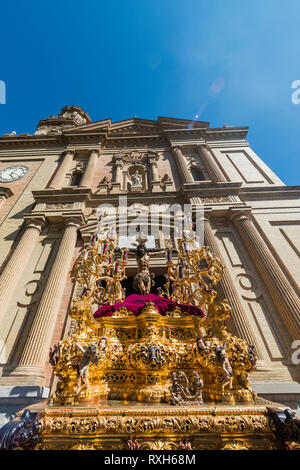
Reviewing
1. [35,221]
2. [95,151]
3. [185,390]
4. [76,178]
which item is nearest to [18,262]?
[35,221]

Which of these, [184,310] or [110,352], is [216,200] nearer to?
[184,310]

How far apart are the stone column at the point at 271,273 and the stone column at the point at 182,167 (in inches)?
144

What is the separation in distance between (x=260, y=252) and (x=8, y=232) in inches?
454

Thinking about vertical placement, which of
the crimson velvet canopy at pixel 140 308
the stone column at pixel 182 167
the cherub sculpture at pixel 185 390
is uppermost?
the stone column at pixel 182 167

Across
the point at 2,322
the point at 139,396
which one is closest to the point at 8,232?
the point at 2,322

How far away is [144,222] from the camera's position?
10234 mm

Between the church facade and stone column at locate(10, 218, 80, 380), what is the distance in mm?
33

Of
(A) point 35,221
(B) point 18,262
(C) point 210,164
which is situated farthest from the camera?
(C) point 210,164

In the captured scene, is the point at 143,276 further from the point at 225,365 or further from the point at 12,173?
the point at 12,173

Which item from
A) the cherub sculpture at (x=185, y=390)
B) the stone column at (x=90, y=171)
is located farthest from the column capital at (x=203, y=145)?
the cherub sculpture at (x=185, y=390)

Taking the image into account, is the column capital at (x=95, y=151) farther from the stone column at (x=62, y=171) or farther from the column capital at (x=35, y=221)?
the column capital at (x=35, y=221)

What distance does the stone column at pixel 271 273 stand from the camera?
666 centimetres

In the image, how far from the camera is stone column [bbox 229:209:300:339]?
6.66 meters

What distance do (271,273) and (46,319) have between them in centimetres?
819
